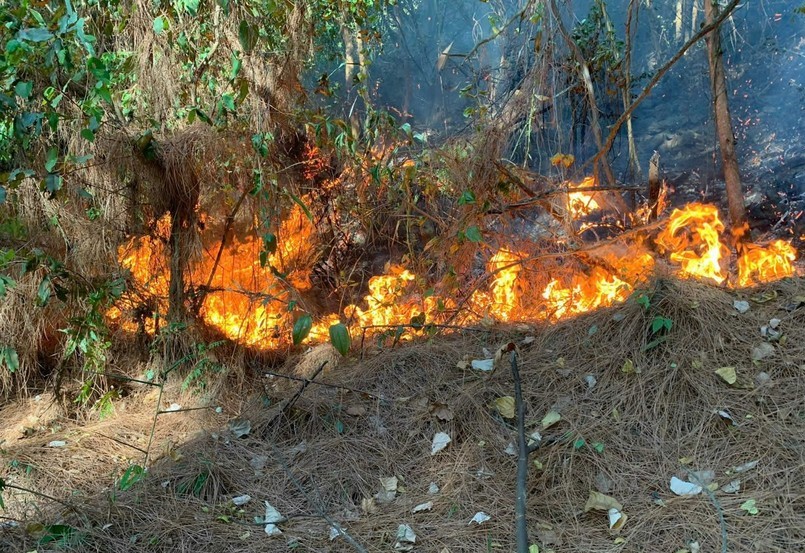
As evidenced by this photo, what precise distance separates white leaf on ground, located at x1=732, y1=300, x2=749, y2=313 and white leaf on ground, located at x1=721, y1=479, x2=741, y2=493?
3.57 ft

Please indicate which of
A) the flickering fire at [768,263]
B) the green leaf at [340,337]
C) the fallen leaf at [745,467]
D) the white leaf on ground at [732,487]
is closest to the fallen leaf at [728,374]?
the fallen leaf at [745,467]

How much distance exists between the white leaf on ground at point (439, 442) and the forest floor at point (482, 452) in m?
0.03

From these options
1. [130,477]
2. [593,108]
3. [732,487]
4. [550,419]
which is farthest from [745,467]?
[593,108]

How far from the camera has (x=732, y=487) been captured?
93.6 inches

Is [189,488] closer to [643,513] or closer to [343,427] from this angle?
[343,427]

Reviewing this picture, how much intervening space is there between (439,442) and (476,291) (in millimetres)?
1484

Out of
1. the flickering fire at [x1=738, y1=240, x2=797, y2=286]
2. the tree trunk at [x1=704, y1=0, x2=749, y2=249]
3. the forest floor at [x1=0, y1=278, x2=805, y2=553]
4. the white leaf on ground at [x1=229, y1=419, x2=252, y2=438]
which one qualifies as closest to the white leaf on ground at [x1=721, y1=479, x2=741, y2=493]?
the forest floor at [x1=0, y1=278, x2=805, y2=553]

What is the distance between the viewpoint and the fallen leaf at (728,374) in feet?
9.28

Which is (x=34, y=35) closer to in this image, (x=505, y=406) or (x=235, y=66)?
(x=235, y=66)

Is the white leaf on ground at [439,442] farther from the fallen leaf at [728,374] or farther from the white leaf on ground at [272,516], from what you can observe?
the fallen leaf at [728,374]

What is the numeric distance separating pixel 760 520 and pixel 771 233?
625cm

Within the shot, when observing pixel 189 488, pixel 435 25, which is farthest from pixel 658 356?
pixel 435 25

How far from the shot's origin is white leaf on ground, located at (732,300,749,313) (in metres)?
3.21

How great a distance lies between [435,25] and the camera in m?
10.6
